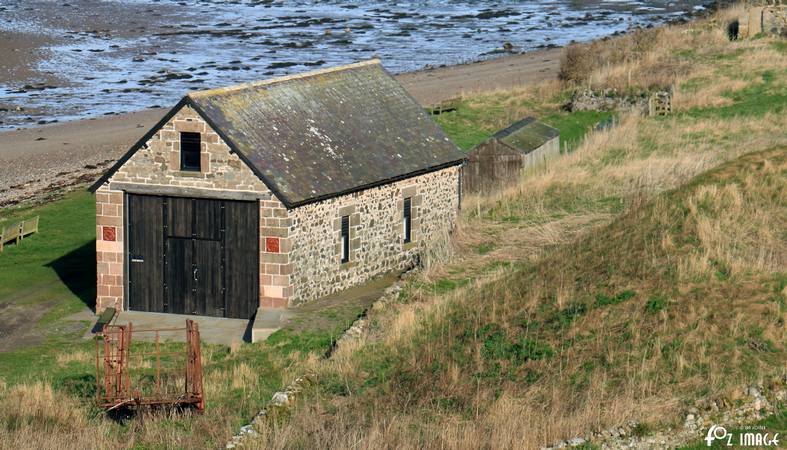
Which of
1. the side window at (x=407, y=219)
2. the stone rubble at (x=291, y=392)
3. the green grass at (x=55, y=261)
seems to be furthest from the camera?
the side window at (x=407, y=219)

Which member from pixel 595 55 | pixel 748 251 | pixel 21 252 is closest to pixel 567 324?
pixel 748 251

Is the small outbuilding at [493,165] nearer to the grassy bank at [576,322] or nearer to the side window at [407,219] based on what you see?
the grassy bank at [576,322]

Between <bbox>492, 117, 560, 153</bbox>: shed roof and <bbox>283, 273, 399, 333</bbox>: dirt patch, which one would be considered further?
<bbox>492, 117, 560, 153</bbox>: shed roof

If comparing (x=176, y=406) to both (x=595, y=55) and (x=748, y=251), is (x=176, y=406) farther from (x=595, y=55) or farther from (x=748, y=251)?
(x=595, y=55)

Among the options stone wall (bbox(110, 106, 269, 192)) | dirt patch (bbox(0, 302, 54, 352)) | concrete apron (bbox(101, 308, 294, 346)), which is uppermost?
stone wall (bbox(110, 106, 269, 192))

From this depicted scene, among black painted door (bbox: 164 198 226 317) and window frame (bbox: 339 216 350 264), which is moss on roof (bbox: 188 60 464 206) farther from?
black painted door (bbox: 164 198 226 317)

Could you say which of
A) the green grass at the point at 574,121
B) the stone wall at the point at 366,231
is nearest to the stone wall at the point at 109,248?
the stone wall at the point at 366,231

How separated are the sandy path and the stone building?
16050mm

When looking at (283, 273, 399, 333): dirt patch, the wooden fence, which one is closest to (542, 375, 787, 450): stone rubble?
(283, 273, 399, 333): dirt patch

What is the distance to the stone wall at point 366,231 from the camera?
30500mm

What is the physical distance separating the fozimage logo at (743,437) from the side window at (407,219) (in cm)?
1537

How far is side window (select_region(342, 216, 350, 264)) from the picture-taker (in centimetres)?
3183

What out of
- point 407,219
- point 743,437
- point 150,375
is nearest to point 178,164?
point 150,375

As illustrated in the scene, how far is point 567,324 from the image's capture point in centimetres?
2467
